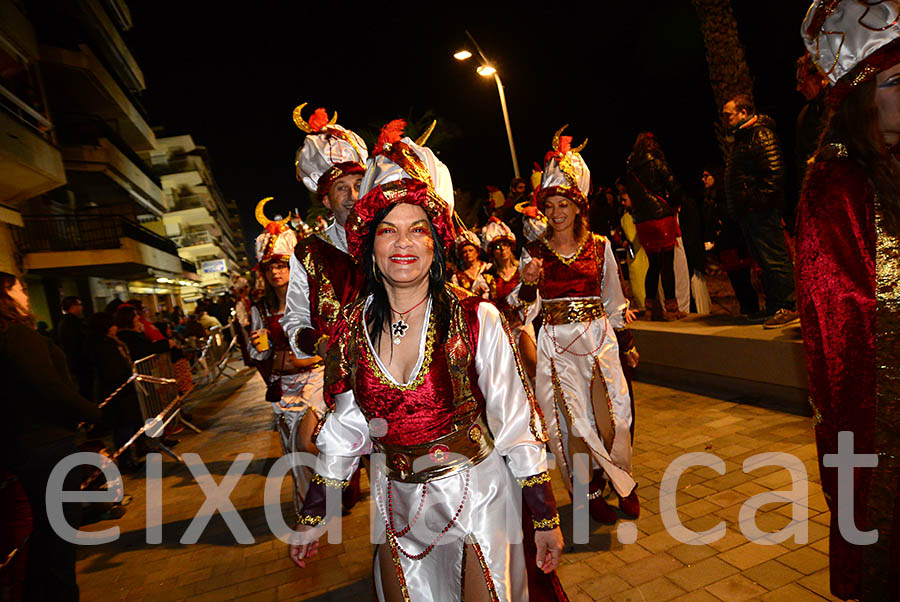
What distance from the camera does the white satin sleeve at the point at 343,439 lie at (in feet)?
7.73

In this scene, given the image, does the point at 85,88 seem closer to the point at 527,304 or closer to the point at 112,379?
the point at 112,379

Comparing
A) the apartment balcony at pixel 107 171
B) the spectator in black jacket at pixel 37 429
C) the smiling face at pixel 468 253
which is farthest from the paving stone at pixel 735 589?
the apartment balcony at pixel 107 171

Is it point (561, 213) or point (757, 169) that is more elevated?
point (757, 169)

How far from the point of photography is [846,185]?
74.2 inches

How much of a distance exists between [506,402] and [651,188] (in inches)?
274

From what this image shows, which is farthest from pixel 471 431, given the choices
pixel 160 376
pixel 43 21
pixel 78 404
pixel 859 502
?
pixel 43 21

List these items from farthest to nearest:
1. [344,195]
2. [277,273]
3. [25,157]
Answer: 1. [25,157]
2. [277,273]
3. [344,195]

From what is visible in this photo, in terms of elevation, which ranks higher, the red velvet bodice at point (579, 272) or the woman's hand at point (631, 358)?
the red velvet bodice at point (579, 272)

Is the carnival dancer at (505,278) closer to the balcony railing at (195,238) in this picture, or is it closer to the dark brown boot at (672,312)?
the dark brown boot at (672,312)

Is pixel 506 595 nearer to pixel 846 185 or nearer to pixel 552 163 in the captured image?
pixel 846 185

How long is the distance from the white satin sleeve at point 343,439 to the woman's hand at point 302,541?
240mm

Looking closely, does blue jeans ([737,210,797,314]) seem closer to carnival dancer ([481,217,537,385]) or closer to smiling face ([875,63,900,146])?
carnival dancer ([481,217,537,385])

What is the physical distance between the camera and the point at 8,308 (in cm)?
359

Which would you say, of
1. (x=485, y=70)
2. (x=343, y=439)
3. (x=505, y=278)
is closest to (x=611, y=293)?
(x=505, y=278)
